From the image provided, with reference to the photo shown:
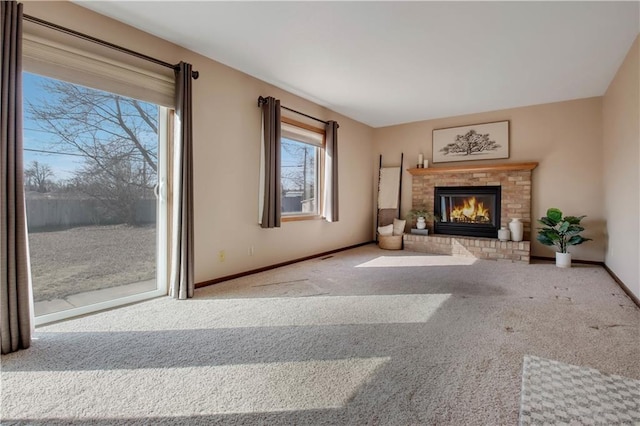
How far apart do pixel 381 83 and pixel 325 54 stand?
1.09 metres

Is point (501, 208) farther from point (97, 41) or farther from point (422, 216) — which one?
point (97, 41)

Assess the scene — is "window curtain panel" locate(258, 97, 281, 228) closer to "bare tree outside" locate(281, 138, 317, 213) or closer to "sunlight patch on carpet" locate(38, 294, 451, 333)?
"bare tree outside" locate(281, 138, 317, 213)

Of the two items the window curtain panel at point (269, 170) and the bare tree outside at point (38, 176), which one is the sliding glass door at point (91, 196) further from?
the window curtain panel at point (269, 170)

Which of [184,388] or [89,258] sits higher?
[89,258]

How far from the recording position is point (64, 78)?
7.56ft

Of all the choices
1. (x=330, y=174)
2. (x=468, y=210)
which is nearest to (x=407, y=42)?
(x=330, y=174)

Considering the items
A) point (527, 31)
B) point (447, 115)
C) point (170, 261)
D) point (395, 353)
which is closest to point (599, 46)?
point (527, 31)

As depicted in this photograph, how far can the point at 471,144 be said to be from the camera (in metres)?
5.41

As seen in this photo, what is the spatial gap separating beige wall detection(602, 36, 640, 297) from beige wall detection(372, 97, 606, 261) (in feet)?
0.79

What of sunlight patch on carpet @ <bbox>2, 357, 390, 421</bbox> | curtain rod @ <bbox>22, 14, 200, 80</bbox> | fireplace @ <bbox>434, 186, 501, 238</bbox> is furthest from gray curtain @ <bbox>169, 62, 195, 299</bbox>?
fireplace @ <bbox>434, 186, 501, 238</bbox>

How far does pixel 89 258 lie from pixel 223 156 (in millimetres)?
1577

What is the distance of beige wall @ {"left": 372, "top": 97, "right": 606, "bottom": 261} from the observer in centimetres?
447

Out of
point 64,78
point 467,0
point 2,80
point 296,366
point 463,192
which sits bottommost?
point 296,366

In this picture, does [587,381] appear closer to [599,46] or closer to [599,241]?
[599,46]
